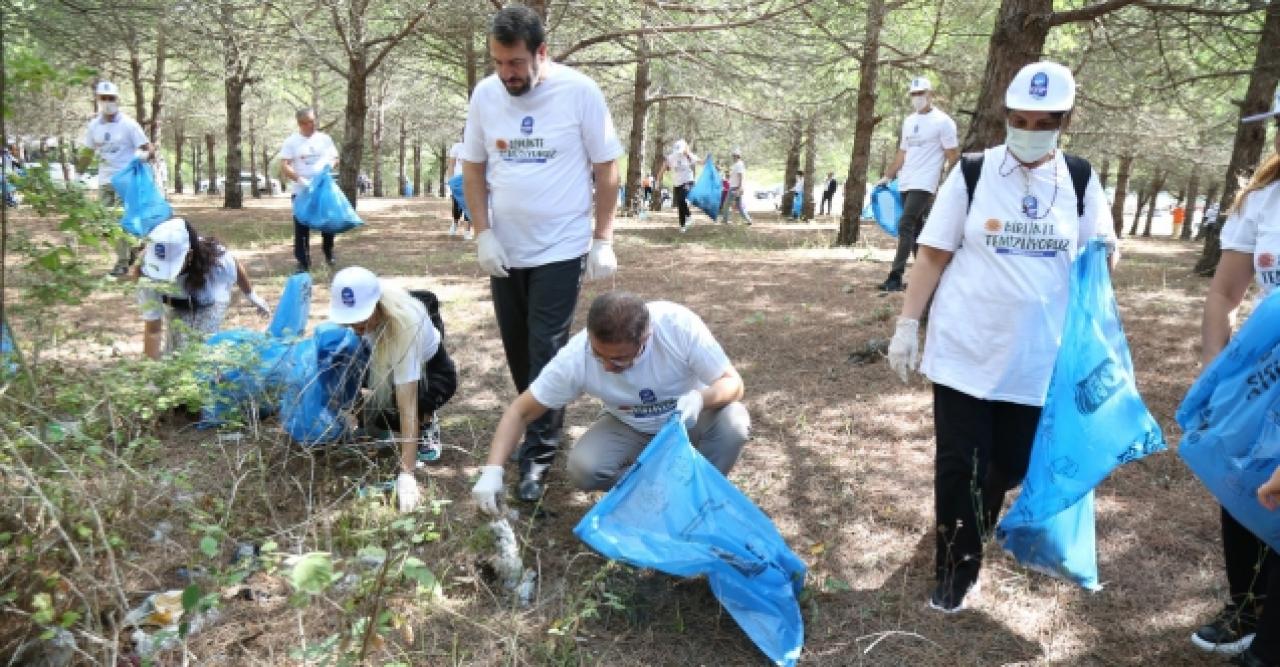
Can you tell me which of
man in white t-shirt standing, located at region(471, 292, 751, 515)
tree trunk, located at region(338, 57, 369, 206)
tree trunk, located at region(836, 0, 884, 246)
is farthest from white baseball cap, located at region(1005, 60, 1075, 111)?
tree trunk, located at region(338, 57, 369, 206)

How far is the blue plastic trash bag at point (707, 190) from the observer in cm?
1280

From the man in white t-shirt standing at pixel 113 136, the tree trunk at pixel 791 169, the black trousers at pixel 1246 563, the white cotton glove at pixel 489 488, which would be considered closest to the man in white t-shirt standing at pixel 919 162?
the black trousers at pixel 1246 563

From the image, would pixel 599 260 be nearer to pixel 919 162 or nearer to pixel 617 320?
pixel 617 320

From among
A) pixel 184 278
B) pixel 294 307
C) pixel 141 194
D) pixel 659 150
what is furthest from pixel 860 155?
pixel 659 150

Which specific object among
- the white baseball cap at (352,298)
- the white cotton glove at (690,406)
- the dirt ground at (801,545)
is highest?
the white baseball cap at (352,298)

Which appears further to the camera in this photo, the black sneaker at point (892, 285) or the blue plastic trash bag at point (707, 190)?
the blue plastic trash bag at point (707, 190)

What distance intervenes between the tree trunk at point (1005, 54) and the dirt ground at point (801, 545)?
4.51ft

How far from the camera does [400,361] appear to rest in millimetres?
2984

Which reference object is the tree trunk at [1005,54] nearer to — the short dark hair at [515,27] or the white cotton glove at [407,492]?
the short dark hair at [515,27]

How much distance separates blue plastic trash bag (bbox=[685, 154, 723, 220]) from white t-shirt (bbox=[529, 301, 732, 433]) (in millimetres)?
10223

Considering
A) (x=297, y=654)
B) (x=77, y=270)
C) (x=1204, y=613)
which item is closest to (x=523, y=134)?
(x=77, y=270)

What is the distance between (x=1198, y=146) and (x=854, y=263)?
26.5 ft

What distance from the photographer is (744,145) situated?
80.9 feet

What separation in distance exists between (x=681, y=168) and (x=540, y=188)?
9932mm
